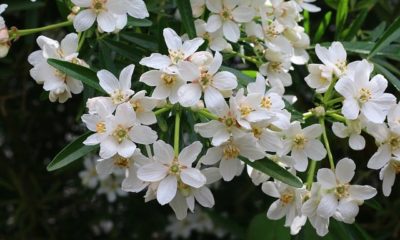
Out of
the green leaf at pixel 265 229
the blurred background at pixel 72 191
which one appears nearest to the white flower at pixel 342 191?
the green leaf at pixel 265 229

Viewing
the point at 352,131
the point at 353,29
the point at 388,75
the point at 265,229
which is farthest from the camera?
the point at 265,229

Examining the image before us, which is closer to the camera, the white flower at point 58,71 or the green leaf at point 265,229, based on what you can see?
the white flower at point 58,71

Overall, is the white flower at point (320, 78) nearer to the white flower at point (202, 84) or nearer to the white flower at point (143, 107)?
the white flower at point (202, 84)

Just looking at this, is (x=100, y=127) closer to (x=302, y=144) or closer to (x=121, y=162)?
(x=121, y=162)

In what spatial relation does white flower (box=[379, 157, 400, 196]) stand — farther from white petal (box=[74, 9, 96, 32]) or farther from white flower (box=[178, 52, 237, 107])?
white petal (box=[74, 9, 96, 32])

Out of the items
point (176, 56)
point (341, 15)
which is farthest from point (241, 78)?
point (341, 15)

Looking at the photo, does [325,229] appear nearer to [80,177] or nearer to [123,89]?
[123,89]
